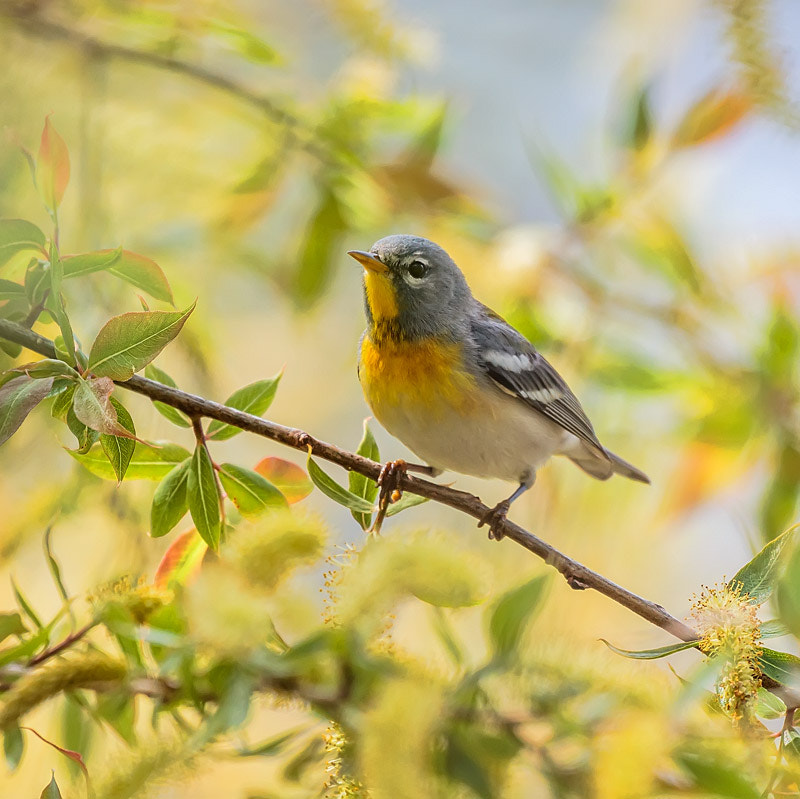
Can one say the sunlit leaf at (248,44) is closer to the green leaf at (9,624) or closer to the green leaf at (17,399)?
the green leaf at (17,399)

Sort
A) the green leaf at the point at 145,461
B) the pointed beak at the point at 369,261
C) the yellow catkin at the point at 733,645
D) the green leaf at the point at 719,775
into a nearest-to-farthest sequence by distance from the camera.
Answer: the green leaf at the point at 719,775 → the yellow catkin at the point at 733,645 → the green leaf at the point at 145,461 → the pointed beak at the point at 369,261

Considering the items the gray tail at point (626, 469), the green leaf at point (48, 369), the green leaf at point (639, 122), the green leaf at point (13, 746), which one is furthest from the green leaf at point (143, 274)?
the gray tail at point (626, 469)

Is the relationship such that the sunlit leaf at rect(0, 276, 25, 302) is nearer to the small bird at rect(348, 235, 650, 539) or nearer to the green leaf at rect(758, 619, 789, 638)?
the green leaf at rect(758, 619, 789, 638)

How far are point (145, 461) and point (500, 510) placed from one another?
885 millimetres

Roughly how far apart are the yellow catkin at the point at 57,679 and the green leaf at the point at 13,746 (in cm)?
7

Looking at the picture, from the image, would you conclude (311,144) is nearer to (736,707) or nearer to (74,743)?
(74,743)

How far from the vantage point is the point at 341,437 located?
9.73ft

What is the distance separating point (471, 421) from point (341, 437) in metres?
1.25

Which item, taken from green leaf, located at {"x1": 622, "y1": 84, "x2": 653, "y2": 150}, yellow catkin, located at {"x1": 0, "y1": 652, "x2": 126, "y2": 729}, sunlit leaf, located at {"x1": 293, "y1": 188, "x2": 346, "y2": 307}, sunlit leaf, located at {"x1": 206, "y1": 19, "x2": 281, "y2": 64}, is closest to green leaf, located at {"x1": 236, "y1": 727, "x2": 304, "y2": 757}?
yellow catkin, located at {"x1": 0, "y1": 652, "x2": 126, "y2": 729}

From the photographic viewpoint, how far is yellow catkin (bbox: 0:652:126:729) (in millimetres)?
717

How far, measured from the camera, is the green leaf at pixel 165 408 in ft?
3.16

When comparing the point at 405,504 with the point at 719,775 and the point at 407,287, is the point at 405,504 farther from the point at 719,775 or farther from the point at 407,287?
the point at 407,287

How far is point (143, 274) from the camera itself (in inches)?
35.6

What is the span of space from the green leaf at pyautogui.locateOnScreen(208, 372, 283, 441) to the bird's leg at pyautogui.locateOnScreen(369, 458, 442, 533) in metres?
0.16
